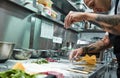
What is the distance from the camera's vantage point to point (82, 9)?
4352 mm

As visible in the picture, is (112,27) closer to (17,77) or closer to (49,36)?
(17,77)

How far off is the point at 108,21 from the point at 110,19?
0.02 m

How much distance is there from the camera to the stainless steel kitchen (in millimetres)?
1435

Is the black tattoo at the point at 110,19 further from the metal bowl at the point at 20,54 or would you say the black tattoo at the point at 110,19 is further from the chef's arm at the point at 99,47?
the metal bowl at the point at 20,54

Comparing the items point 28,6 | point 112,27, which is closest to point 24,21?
point 28,6

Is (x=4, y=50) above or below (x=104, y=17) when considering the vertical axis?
below

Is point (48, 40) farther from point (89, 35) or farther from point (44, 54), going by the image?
point (89, 35)

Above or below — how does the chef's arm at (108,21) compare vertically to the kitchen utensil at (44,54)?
above

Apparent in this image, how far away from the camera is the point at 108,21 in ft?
4.66

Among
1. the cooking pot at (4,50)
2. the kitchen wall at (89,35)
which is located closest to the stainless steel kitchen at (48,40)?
the cooking pot at (4,50)

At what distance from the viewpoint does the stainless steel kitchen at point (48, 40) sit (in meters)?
1.43

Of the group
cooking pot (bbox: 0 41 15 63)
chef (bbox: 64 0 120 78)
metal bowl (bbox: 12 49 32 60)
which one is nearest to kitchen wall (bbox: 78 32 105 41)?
metal bowl (bbox: 12 49 32 60)

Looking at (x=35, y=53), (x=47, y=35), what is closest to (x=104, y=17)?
(x=35, y=53)

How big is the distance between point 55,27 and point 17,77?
279cm
